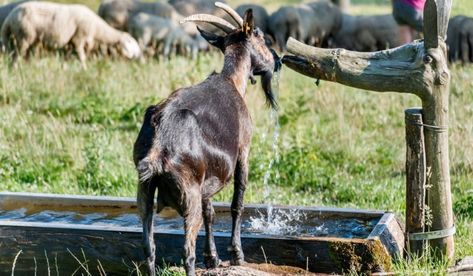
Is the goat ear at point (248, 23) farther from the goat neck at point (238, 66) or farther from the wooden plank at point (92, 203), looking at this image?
the wooden plank at point (92, 203)

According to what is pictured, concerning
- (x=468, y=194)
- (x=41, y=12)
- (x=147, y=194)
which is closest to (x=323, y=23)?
(x=41, y=12)

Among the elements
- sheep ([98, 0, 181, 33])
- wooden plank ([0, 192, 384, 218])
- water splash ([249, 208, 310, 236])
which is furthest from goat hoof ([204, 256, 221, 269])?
sheep ([98, 0, 181, 33])

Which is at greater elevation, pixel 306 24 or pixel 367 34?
pixel 306 24

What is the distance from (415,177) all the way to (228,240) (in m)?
1.41

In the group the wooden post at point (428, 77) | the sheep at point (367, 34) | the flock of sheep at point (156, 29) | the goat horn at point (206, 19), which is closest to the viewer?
the wooden post at point (428, 77)

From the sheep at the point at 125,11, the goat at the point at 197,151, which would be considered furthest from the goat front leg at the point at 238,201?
the sheep at the point at 125,11

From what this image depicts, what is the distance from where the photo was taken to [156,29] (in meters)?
18.5

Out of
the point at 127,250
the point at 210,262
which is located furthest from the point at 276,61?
the point at 127,250

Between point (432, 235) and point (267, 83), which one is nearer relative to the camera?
point (432, 235)

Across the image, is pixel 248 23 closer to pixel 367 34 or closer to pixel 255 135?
pixel 255 135

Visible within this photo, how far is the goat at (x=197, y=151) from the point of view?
6039 mm

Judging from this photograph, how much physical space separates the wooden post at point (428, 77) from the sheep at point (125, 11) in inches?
539

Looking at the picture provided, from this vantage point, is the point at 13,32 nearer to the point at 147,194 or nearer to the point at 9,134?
the point at 9,134

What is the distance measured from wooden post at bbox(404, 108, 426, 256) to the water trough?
22 cm
